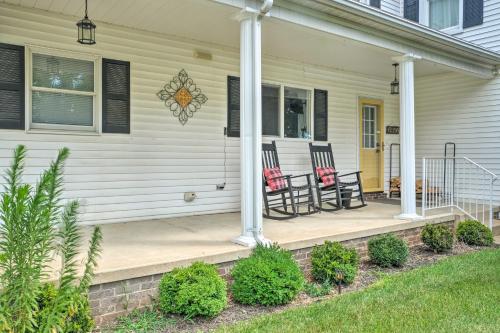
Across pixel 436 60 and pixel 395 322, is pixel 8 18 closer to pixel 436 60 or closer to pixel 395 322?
pixel 395 322

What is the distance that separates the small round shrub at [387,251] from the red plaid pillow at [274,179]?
149 cm

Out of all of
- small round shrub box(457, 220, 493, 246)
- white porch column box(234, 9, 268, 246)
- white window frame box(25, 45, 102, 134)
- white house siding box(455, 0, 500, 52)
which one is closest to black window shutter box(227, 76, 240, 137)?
white window frame box(25, 45, 102, 134)

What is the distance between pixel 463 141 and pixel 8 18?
748cm

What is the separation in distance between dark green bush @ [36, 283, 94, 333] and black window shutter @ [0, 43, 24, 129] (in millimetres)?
2362

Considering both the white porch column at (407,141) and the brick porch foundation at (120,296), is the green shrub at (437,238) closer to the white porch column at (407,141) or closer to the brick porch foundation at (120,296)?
the white porch column at (407,141)

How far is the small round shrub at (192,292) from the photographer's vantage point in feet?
9.64

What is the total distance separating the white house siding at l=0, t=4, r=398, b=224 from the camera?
14.5ft

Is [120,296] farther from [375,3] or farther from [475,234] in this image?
[375,3]

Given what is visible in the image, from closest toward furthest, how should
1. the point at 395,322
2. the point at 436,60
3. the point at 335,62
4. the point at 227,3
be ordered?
the point at 395,322
the point at 227,3
the point at 436,60
the point at 335,62

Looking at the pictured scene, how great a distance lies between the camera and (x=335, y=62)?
6777 millimetres

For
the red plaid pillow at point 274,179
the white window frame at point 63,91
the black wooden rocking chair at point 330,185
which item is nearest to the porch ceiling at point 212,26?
the white window frame at point 63,91

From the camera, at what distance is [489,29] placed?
7.32 m

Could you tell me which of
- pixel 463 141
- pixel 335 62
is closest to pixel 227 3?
pixel 335 62

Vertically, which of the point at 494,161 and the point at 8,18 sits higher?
the point at 8,18
